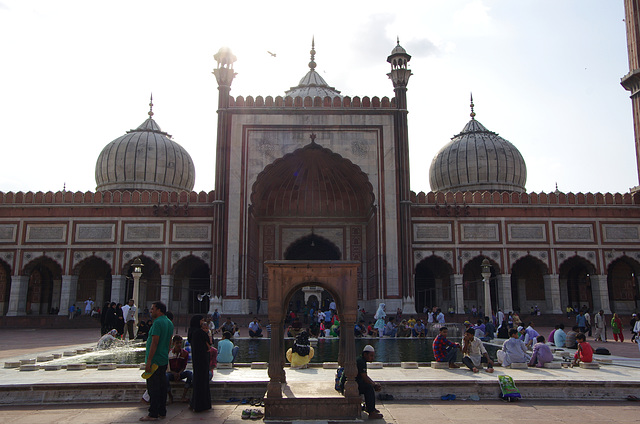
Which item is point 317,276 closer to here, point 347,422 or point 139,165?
point 347,422

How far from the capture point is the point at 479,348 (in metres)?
6.71

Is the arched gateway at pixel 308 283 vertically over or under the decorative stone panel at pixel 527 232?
under

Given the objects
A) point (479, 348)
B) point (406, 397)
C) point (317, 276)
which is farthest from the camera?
point (479, 348)

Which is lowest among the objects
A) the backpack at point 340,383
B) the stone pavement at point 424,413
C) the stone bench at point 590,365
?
the stone pavement at point 424,413

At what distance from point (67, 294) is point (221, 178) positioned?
21.3 feet

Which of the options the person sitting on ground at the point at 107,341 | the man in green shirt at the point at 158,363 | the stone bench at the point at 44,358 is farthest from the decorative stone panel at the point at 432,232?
the man in green shirt at the point at 158,363

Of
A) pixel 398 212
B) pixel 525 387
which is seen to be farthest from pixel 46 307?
pixel 525 387

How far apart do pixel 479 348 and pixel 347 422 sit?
9.55 ft

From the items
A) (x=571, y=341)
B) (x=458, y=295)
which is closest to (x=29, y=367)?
(x=571, y=341)

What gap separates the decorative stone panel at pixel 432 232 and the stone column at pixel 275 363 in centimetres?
1351

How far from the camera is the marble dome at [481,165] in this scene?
76.8 feet

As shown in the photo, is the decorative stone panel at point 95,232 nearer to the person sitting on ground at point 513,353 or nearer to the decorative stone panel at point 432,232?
the decorative stone panel at point 432,232

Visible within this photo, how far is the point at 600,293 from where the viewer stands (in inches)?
715

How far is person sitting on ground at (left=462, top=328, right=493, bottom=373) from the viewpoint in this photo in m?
6.55
